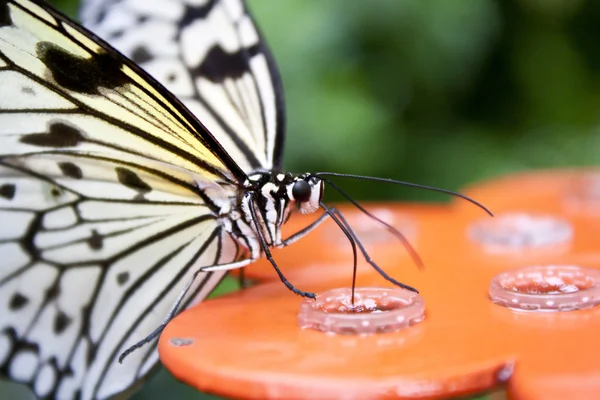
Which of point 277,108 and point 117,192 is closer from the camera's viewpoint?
point 117,192

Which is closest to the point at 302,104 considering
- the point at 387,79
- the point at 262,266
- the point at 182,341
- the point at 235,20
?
the point at 387,79

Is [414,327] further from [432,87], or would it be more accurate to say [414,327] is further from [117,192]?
[432,87]

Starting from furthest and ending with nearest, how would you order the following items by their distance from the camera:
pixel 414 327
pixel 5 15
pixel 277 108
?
pixel 277 108, pixel 5 15, pixel 414 327

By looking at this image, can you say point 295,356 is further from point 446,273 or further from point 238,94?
point 238,94

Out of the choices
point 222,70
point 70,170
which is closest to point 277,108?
point 222,70

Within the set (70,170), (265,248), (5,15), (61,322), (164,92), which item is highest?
(5,15)
